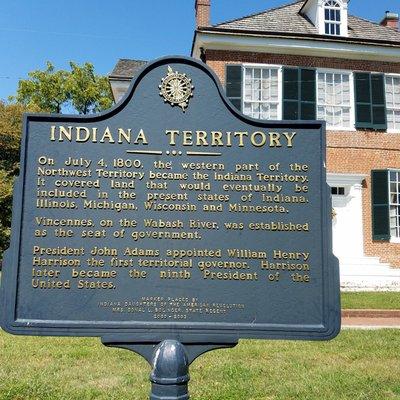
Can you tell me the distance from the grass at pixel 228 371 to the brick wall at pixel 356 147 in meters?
7.81

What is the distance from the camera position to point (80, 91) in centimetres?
3384

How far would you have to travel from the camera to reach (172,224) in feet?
11.2

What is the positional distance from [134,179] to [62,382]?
8.66 feet

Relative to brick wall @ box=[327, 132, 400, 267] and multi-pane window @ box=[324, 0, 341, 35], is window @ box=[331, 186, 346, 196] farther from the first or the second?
multi-pane window @ box=[324, 0, 341, 35]

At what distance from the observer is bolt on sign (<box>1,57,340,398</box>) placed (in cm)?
328

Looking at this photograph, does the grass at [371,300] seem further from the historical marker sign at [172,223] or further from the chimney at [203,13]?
the chimney at [203,13]

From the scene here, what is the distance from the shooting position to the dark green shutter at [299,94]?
1433 cm

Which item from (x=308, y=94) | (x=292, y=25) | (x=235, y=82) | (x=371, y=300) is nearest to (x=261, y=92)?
(x=235, y=82)

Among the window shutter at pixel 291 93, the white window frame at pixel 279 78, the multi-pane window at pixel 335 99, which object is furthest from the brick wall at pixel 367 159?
the white window frame at pixel 279 78

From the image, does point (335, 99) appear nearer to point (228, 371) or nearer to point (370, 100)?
point (370, 100)

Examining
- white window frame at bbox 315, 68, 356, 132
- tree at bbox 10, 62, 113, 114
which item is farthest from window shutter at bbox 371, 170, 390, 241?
tree at bbox 10, 62, 113, 114

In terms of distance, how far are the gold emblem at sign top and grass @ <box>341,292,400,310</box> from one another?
25.0 feet

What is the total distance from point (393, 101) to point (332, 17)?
3.39 m

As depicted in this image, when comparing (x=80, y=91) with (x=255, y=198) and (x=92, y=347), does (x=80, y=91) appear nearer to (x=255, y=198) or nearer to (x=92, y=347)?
(x=92, y=347)
